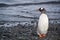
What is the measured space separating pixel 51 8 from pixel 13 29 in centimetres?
63

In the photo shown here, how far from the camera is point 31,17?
3.88m

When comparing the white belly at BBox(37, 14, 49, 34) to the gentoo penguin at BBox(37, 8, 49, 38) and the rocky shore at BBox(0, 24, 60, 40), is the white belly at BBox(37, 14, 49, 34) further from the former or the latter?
the rocky shore at BBox(0, 24, 60, 40)

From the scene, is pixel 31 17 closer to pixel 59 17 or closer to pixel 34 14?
pixel 34 14

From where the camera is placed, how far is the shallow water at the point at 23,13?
3828 mm

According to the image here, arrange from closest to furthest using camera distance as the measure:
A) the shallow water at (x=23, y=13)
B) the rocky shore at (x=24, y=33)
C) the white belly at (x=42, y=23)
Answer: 1. the white belly at (x=42, y=23)
2. the rocky shore at (x=24, y=33)
3. the shallow water at (x=23, y=13)

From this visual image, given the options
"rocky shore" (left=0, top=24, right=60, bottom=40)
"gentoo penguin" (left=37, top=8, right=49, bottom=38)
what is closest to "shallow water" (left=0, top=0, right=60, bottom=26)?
"rocky shore" (left=0, top=24, right=60, bottom=40)

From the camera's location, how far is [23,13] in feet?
12.8

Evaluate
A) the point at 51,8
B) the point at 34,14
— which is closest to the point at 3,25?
the point at 34,14

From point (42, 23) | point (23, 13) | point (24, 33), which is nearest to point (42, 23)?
point (42, 23)

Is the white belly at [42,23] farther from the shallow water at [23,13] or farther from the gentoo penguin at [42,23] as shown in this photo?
the shallow water at [23,13]

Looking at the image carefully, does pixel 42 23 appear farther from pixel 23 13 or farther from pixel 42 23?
pixel 23 13

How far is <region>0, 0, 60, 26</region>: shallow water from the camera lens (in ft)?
12.6

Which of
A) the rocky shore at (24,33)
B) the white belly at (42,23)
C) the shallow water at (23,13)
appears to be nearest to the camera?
the white belly at (42,23)

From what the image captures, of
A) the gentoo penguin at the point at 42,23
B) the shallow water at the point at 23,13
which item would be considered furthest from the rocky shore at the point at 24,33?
the gentoo penguin at the point at 42,23
